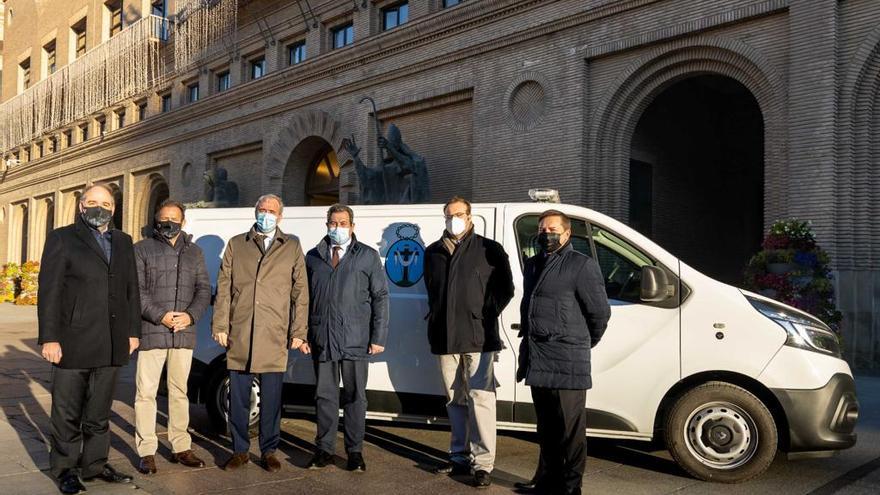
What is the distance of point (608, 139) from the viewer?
47.3ft

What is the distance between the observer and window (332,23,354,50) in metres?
21.0

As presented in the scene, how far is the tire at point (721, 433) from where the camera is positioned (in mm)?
4848

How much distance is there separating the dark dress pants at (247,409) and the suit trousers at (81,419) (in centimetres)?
81

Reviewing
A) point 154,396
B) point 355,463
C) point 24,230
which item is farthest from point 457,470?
point 24,230

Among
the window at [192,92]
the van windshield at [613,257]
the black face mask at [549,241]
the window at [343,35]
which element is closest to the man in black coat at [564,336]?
the black face mask at [549,241]

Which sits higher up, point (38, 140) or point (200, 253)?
point (38, 140)

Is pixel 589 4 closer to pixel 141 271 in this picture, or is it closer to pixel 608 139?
pixel 608 139

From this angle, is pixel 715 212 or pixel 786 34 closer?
pixel 786 34

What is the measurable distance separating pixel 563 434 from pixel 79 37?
39.2m

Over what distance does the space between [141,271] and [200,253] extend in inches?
16.7

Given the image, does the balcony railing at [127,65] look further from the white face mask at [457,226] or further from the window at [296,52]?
the white face mask at [457,226]

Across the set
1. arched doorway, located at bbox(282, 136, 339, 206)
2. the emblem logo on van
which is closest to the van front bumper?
the emblem logo on van

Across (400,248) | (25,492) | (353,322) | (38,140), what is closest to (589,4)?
(400,248)

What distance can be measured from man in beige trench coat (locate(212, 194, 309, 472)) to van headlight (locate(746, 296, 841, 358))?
3.26 metres
